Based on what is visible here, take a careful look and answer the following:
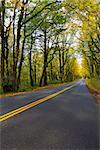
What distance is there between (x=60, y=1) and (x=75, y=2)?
2328mm

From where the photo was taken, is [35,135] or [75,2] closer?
[35,135]

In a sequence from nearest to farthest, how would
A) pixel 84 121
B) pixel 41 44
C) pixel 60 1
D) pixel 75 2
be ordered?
pixel 84 121 → pixel 75 2 → pixel 60 1 → pixel 41 44

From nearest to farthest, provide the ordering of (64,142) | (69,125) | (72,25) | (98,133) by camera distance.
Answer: (64,142) < (98,133) < (69,125) < (72,25)

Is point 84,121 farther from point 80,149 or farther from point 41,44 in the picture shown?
point 41,44

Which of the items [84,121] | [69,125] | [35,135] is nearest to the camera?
[35,135]

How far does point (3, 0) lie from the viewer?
2166cm

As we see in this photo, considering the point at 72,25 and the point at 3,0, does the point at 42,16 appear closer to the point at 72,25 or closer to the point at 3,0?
the point at 72,25

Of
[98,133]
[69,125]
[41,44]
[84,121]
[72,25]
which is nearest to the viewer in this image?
[98,133]

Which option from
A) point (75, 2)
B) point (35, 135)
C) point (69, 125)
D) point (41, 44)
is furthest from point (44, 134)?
point (41, 44)

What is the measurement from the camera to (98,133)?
6188mm

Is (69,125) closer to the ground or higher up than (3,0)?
closer to the ground

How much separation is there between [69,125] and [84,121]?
2.71 ft

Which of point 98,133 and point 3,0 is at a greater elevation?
point 3,0

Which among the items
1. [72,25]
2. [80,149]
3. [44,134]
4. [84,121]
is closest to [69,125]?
[84,121]
